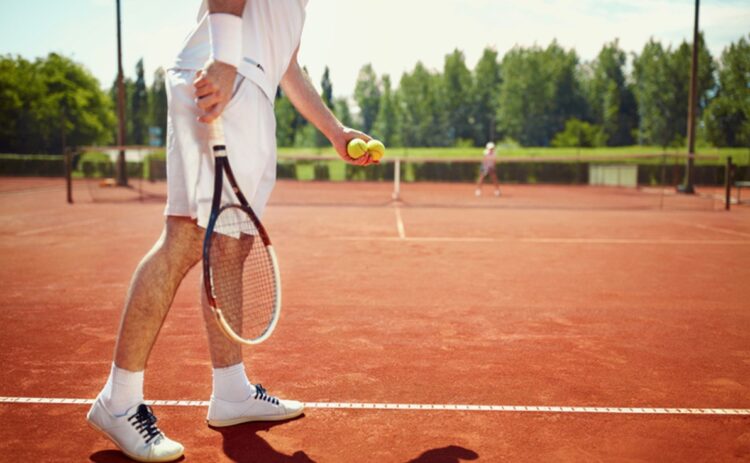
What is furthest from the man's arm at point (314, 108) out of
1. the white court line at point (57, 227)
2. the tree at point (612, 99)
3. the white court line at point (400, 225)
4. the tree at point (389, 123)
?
the tree at point (389, 123)

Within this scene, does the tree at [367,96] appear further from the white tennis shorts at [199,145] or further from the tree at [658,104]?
the white tennis shorts at [199,145]

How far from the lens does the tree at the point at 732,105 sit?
5006 cm

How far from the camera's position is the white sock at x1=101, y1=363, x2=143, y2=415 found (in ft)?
8.02

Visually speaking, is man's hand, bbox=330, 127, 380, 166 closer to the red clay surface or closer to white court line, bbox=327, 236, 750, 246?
the red clay surface

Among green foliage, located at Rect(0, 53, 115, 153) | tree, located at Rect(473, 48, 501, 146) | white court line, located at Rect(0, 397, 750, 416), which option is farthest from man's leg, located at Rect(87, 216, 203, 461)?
tree, located at Rect(473, 48, 501, 146)

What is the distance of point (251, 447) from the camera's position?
2.58m

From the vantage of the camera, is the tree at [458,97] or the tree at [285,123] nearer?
the tree at [458,97]

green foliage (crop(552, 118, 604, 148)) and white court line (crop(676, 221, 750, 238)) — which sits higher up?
green foliage (crop(552, 118, 604, 148))

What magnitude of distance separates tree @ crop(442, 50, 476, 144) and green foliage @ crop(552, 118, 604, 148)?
15.6m

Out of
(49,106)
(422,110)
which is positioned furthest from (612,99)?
(49,106)

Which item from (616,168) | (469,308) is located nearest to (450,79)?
(616,168)

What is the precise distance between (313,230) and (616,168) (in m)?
25.6

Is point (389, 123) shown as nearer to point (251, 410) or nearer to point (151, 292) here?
point (251, 410)

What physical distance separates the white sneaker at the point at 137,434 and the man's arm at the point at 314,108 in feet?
4.20
